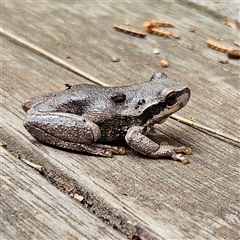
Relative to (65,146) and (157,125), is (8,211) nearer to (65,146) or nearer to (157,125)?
(65,146)

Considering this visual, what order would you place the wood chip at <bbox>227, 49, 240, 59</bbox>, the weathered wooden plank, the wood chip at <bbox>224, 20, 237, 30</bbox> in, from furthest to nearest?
the wood chip at <bbox>224, 20, 237, 30</bbox> → the wood chip at <bbox>227, 49, 240, 59</bbox> → the weathered wooden plank

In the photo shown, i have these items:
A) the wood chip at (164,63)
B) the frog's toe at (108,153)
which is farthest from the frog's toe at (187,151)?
the wood chip at (164,63)

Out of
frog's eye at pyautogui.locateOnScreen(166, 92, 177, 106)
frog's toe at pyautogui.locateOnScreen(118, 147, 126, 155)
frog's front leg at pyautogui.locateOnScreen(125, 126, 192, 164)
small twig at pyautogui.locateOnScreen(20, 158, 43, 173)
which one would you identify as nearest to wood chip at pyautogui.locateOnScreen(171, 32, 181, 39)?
frog's eye at pyautogui.locateOnScreen(166, 92, 177, 106)

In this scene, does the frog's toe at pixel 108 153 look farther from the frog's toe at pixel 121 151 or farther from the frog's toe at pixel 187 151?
the frog's toe at pixel 187 151

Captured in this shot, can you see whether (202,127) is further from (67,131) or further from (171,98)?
(67,131)

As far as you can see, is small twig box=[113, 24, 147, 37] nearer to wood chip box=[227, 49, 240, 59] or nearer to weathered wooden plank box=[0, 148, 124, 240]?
wood chip box=[227, 49, 240, 59]

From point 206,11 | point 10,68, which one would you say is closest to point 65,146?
point 10,68


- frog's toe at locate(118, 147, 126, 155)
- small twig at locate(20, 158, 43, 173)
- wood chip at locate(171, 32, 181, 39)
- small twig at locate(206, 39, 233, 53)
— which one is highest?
small twig at locate(206, 39, 233, 53)

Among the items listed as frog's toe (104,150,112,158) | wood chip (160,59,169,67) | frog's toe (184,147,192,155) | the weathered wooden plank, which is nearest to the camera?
the weathered wooden plank
